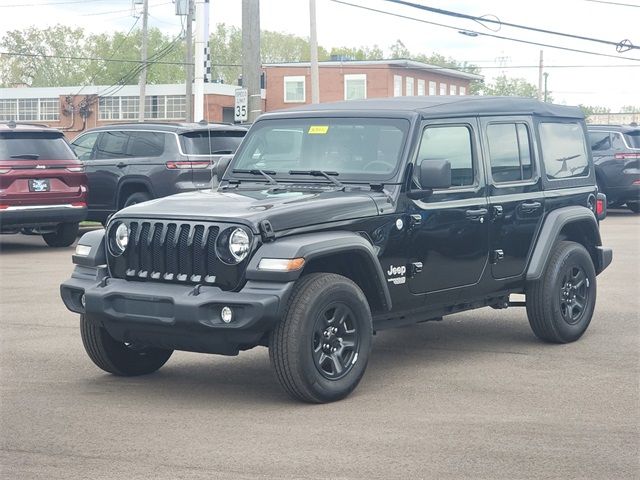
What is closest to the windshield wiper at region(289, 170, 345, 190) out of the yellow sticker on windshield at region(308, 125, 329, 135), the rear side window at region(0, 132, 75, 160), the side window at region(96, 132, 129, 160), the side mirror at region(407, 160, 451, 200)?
the yellow sticker on windshield at region(308, 125, 329, 135)

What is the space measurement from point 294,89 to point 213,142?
193 ft

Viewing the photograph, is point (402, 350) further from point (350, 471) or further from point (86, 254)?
point (350, 471)

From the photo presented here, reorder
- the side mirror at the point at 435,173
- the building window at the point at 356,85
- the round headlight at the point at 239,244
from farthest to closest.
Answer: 1. the building window at the point at 356,85
2. the side mirror at the point at 435,173
3. the round headlight at the point at 239,244

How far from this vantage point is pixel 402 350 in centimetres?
951

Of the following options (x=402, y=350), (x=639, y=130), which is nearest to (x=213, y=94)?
(x=639, y=130)

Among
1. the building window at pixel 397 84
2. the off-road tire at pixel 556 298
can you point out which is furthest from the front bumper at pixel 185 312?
the building window at pixel 397 84

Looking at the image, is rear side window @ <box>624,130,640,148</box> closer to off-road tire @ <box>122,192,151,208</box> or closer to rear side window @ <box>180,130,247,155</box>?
rear side window @ <box>180,130,247,155</box>

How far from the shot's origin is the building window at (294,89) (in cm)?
7662

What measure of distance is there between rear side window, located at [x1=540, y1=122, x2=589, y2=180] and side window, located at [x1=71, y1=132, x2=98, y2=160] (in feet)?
37.0

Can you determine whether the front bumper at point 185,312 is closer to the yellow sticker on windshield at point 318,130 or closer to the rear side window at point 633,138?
the yellow sticker on windshield at point 318,130

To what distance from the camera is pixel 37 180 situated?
17.4 meters

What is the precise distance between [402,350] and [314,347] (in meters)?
2.22

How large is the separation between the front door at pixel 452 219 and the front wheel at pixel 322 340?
81 centimetres

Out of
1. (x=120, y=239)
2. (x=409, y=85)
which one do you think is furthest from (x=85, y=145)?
(x=409, y=85)
